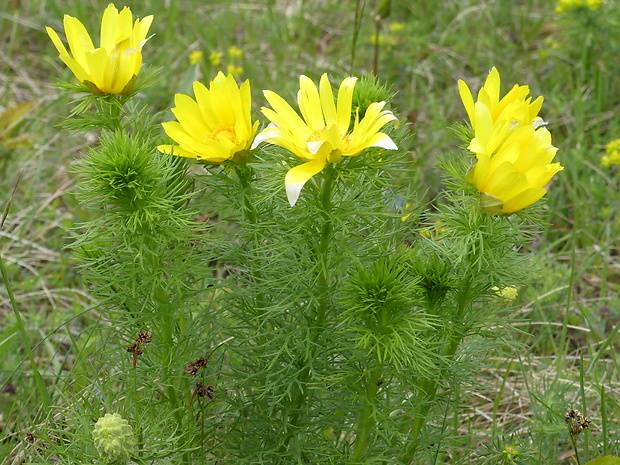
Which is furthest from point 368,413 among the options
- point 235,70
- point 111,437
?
point 235,70

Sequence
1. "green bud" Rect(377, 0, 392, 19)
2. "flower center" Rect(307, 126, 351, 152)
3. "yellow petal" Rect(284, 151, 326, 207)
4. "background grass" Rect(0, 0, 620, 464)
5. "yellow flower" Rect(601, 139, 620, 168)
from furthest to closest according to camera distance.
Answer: "green bud" Rect(377, 0, 392, 19)
"yellow flower" Rect(601, 139, 620, 168)
"background grass" Rect(0, 0, 620, 464)
"flower center" Rect(307, 126, 351, 152)
"yellow petal" Rect(284, 151, 326, 207)

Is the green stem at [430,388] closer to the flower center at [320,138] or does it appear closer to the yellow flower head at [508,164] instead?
the yellow flower head at [508,164]

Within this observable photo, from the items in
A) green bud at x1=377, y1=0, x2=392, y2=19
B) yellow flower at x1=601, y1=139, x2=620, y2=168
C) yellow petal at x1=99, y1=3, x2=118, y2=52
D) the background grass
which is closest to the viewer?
yellow petal at x1=99, y1=3, x2=118, y2=52

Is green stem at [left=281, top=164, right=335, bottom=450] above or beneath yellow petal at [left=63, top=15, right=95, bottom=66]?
beneath

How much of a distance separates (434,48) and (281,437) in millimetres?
2426

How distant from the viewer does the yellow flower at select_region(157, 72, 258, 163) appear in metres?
1.20

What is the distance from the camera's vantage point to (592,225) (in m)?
2.54

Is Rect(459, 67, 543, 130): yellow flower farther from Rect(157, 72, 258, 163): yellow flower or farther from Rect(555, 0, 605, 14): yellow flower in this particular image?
Rect(555, 0, 605, 14): yellow flower

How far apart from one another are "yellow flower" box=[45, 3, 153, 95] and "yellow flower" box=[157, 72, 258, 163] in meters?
0.11

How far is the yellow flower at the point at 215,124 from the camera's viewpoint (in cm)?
120

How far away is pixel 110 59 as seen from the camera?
1.27 meters

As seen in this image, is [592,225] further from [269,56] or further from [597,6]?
[269,56]

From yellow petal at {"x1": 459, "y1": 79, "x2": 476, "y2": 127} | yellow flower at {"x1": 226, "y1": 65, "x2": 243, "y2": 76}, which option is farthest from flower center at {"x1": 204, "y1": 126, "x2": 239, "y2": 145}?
yellow flower at {"x1": 226, "y1": 65, "x2": 243, "y2": 76}

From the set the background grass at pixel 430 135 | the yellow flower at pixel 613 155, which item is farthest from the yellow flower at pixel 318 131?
the yellow flower at pixel 613 155
